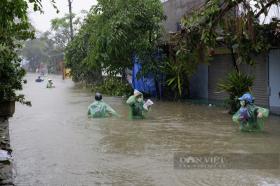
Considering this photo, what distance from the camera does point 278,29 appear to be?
14.0 metres

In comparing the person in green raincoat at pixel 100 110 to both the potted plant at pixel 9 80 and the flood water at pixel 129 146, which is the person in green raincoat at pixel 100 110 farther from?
the potted plant at pixel 9 80

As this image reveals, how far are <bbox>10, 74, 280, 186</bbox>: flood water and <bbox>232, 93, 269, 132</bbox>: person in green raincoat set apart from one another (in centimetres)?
34

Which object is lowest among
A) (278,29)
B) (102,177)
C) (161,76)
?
(102,177)

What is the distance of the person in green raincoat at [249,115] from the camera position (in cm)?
1155

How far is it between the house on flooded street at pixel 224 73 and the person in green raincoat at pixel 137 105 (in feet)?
10.1

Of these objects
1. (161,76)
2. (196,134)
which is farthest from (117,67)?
(196,134)

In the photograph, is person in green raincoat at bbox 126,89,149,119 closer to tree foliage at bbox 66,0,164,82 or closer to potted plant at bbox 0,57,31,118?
potted plant at bbox 0,57,31,118

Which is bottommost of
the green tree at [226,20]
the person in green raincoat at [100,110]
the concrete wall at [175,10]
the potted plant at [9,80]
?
the person in green raincoat at [100,110]

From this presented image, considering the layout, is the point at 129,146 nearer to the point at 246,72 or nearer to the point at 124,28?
the point at 246,72

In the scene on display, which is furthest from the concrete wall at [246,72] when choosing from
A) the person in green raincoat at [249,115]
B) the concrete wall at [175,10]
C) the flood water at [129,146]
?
the person in green raincoat at [249,115]

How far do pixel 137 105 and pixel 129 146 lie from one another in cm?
441

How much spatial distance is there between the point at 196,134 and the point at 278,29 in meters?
4.31

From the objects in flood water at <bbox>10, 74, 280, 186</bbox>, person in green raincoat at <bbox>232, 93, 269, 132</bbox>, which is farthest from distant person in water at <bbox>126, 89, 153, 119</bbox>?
person in green raincoat at <bbox>232, 93, 269, 132</bbox>

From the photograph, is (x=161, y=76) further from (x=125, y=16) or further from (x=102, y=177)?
(x=102, y=177)
